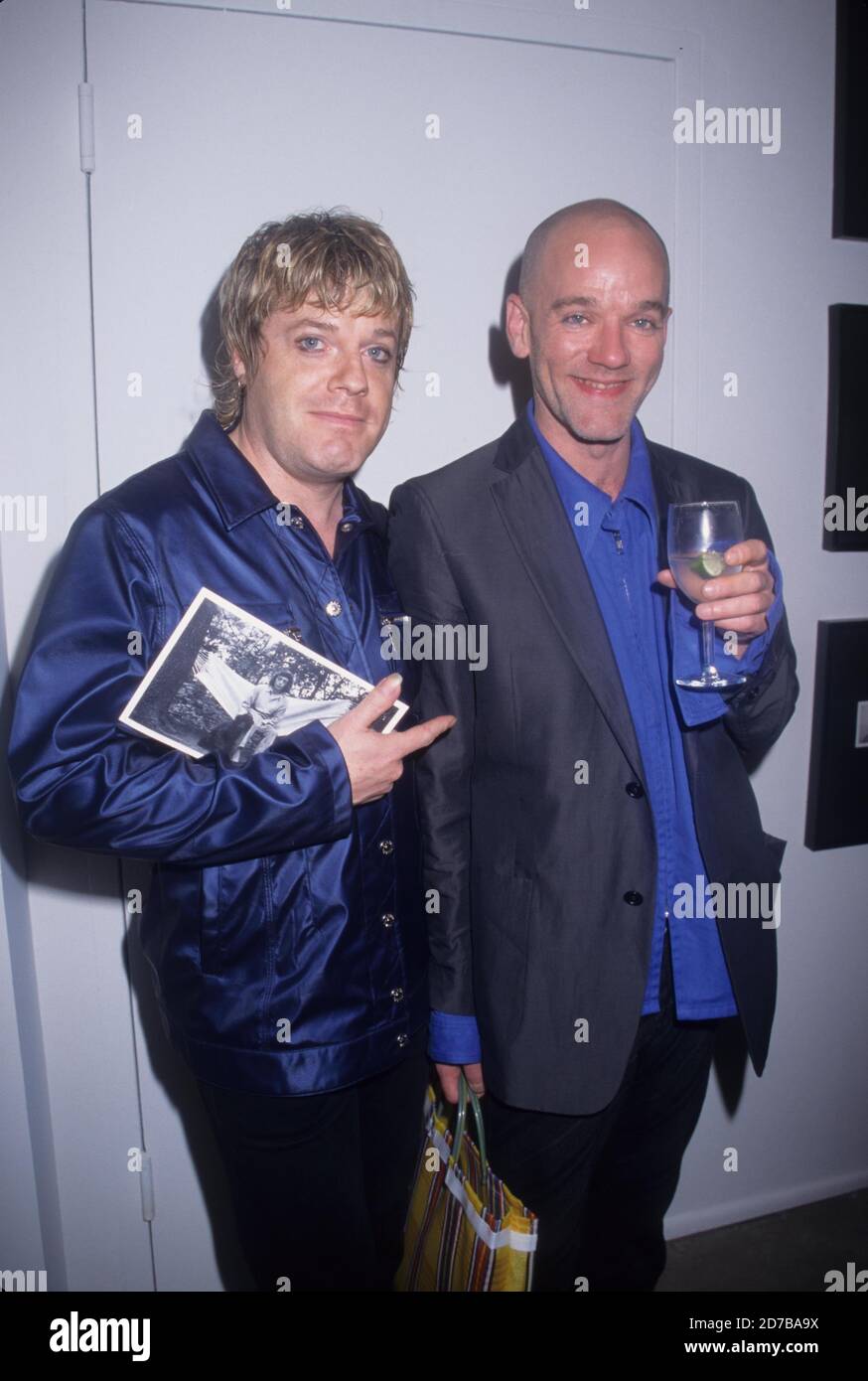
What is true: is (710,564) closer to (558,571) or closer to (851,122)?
(558,571)

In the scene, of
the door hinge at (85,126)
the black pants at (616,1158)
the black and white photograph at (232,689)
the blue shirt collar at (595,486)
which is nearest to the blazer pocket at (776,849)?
the black pants at (616,1158)

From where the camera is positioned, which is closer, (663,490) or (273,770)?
(273,770)

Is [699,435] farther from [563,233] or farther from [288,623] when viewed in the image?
[288,623]

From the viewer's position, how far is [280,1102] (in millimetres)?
1281

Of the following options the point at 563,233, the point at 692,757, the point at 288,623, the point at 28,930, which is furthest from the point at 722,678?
the point at 28,930

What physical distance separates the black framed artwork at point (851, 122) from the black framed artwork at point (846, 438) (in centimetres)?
19

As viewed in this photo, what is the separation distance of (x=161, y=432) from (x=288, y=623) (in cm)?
64

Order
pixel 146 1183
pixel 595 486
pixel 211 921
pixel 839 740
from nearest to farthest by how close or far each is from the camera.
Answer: pixel 211 921 → pixel 595 486 → pixel 146 1183 → pixel 839 740

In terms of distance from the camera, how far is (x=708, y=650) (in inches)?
54.3

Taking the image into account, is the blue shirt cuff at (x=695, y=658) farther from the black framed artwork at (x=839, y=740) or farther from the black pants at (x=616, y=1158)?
the black framed artwork at (x=839, y=740)

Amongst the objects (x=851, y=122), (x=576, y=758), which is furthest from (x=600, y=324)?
(x=851, y=122)

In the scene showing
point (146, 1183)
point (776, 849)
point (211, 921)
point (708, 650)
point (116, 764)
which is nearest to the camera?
point (116, 764)

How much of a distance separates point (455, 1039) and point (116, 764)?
0.75m

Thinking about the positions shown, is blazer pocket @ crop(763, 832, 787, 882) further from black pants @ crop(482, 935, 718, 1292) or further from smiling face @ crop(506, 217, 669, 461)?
smiling face @ crop(506, 217, 669, 461)
